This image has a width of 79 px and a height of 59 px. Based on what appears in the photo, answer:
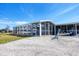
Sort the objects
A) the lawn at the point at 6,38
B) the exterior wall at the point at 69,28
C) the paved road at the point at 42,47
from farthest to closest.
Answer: the exterior wall at the point at 69,28 < the lawn at the point at 6,38 < the paved road at the point at 42,47

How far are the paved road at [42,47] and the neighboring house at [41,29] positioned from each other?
0.75 ft

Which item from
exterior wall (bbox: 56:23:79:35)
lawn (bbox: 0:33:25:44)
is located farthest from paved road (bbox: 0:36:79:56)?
exterior wall (bbox: 56:23:79:35)

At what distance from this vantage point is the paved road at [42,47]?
21.5ft

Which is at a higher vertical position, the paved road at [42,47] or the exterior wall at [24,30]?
the exterior wall at [24,30]

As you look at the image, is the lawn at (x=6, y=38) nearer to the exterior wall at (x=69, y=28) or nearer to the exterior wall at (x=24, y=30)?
the exterior wall at (x=24, y=30)

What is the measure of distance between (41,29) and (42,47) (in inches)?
32.3

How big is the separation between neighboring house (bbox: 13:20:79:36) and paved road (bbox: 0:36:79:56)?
9.0 inches

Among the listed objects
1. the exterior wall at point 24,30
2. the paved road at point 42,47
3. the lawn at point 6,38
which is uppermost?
the exterior wall at point 24,30

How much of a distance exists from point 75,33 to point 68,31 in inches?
10.5

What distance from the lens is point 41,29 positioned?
735 cm

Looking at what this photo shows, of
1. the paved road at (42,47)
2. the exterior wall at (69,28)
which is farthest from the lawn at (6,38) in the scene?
the exterior wall at (69,28)

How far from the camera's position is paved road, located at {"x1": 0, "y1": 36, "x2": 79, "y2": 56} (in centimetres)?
656

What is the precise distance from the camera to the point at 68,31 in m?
7.32

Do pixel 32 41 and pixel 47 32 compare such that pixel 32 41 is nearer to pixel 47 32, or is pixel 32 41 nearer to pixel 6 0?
pixel 47 32
